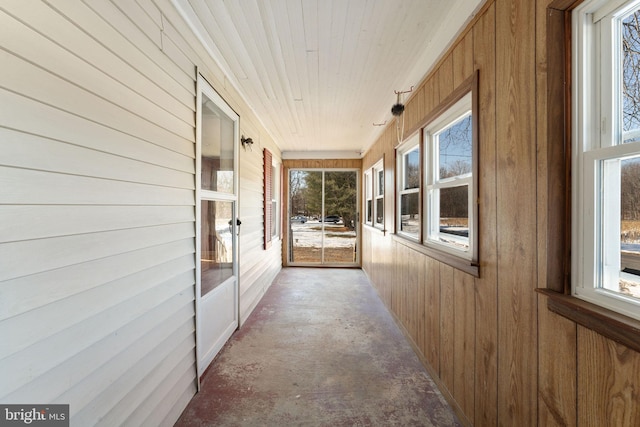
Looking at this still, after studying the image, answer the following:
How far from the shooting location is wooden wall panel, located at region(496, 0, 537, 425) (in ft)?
3.82

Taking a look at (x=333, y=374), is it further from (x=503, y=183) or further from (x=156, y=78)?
(x=156, y=78)

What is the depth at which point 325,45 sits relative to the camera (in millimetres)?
2170

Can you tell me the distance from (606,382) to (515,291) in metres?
0.44

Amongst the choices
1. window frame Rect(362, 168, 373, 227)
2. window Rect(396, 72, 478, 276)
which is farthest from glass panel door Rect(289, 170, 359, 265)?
window Rect(396, 72, 478, 276)

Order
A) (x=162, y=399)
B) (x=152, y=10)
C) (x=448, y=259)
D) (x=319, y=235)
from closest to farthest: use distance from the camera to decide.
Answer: (x=152, y=10) < (x=162, y=399) < (x=448, y=259) < (x=319, y=235)

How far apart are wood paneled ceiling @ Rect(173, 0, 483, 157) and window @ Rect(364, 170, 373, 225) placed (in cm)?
196

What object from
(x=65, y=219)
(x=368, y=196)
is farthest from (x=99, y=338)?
(x=368, y=196)

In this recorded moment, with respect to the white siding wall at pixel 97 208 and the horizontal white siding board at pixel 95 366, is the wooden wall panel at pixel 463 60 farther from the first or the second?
the horizontal white siding board at pixel 95 366

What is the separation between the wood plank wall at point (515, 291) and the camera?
0.92 metres

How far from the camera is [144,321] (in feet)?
4.68

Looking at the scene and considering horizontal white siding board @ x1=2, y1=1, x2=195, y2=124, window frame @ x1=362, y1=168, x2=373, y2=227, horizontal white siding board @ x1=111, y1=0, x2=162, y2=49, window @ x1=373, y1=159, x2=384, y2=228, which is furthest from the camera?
window frame @ x1=362, y1=168, x2=373, y2=227

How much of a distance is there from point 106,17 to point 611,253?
2.15m

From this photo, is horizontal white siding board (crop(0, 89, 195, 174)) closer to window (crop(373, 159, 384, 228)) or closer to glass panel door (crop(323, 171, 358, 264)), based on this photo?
window (crop(373, 159, 384, 228))

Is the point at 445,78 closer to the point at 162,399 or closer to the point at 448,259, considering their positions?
the point at 448,259
